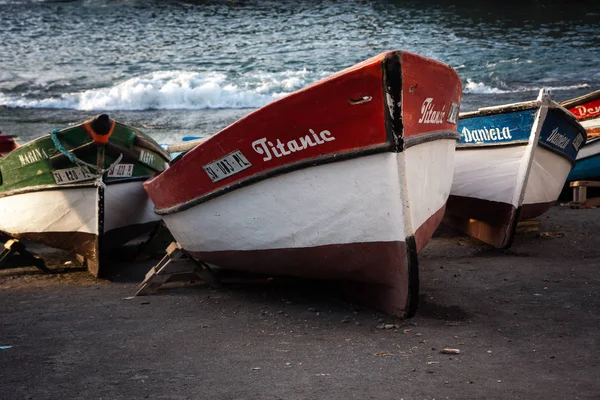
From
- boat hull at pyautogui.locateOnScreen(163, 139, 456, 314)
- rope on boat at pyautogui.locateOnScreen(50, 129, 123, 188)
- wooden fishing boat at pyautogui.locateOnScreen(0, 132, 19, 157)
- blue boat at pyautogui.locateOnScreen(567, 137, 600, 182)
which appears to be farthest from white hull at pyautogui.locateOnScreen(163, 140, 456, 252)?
wooden fishing boat at pyautogui.locateOnScreen(0, 132, 19, 157)

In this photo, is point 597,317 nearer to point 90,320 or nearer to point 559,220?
point 90,320

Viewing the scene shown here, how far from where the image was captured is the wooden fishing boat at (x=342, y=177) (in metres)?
4.40

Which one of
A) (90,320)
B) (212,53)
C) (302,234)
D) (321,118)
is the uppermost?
(321,118)

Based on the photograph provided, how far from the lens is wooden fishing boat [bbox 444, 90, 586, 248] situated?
7.17 m

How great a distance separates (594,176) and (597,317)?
5.32 metres

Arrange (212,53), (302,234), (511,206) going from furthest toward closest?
(212,53) < (511,206) < (302,234)

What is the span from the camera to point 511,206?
7.21 m

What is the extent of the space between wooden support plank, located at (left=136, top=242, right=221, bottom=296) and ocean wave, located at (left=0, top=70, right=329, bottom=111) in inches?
569

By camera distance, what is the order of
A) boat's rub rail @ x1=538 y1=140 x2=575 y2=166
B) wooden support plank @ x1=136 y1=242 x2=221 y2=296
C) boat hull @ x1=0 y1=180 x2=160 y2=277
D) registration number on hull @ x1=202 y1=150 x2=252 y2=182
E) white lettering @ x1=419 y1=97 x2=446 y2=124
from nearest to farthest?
white lettering @ x1=419 y1=97 x2=446 y2=124 → registration number on hull @ x1=202 y1=150 x2=252 y2=182 → wooden support plank @ x1=136 y1=242 x2=221 y2=296 → boat hull @ x1=0 y1=180 x2=160 y2=277 → boat's rub rail @ x1=538 y1=140 x2=575 y2=166

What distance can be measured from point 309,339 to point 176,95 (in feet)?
55.2

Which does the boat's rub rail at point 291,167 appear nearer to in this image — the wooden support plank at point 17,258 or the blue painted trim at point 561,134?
the wooden support plank at point 17,258

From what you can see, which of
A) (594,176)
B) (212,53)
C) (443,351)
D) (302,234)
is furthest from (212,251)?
(212,53)

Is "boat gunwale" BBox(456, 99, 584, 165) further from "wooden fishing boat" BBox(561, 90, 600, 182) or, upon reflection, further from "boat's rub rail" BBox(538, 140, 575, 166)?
"wooden fishing boat" BBox(561, 90, 600, 182)

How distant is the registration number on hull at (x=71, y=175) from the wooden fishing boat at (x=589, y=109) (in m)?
5.93
